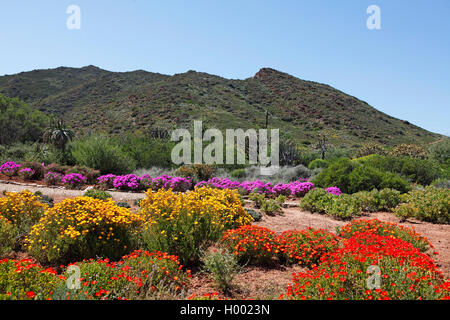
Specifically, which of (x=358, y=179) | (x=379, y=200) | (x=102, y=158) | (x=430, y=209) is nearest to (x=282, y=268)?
(x=430, y=209)

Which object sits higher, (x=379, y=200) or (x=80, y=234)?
(x=80, y=234)

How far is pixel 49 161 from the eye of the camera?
626 inches

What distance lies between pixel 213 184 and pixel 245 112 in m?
34.5

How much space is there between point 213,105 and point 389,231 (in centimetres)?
4109

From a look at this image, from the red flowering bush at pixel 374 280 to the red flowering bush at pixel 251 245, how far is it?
1.10m

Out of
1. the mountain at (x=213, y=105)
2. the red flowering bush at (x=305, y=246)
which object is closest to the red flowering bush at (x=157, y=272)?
the red flowering bush at (x=305, y=246)

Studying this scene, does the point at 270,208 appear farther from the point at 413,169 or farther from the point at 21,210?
the point at 413,169

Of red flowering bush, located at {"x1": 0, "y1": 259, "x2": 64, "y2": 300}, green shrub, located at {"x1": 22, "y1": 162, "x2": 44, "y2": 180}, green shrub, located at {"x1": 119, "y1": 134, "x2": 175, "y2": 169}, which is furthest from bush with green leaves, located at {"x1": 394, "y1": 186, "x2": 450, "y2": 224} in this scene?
green shrub, located at {"x1": 22, "y1": 162, "x2": 44, "y2": 180}

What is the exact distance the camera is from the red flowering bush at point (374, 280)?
9.36 ft

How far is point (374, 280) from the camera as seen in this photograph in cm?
296

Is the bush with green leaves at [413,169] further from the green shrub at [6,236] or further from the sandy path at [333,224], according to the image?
the green shrub at [6,236]
